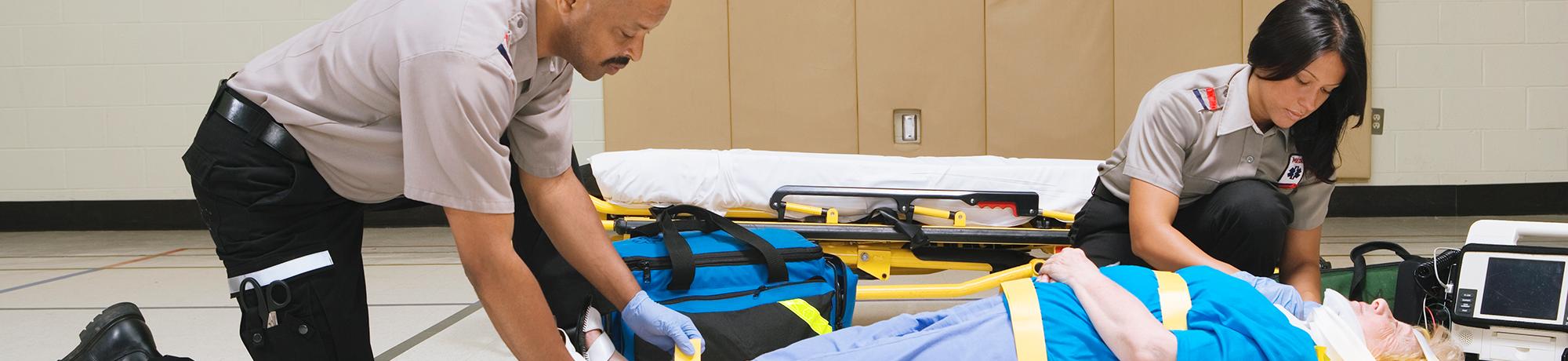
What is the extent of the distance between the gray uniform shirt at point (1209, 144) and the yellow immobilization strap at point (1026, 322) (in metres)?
0.61

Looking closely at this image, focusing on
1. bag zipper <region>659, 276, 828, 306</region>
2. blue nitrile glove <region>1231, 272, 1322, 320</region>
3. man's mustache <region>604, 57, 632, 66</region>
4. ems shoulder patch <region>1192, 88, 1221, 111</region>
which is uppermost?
man's mustache <region>604, 57, 632, 66</region>

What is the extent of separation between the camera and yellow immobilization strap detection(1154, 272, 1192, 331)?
4.77ft

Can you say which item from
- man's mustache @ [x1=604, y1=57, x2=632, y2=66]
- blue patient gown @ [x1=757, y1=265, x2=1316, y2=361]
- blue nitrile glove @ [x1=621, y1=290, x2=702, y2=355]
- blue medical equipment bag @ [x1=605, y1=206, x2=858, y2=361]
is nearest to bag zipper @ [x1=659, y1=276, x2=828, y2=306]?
blue medical equipment bag @ [x1=605, y1=206, x2=858, y2=361]

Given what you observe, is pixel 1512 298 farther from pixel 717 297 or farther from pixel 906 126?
pixel 906 126

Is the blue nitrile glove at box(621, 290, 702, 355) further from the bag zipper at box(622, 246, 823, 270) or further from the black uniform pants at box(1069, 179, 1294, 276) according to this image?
the black uniform pants at box(1069, 179, 1294, 276)

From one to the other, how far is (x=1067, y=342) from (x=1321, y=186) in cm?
93

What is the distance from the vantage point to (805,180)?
254cm

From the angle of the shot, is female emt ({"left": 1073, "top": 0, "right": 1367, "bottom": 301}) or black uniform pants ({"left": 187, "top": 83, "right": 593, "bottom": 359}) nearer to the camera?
black uniform pants ({"left": 187, "top": 83, "right": 593, "bottom": 359})

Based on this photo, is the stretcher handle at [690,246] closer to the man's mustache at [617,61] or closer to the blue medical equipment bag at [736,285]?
the blue medical equipment bag at [736,285]

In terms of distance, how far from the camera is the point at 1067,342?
141 cm

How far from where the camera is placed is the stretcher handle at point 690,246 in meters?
1.86

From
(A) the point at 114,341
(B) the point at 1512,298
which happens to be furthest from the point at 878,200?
(A) the point at 114,341

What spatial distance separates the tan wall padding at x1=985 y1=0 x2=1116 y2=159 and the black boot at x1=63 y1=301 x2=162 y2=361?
408cm

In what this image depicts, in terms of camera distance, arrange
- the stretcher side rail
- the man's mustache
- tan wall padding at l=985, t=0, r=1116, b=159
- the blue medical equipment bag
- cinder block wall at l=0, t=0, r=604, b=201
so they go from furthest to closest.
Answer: cinder block wall at l=0, t=0, r=604, b=201
tan wall padding at l=985, t=0, r=1116, b=159
the stretcher side rail
the blue medical equipment bag
the man's mustache
